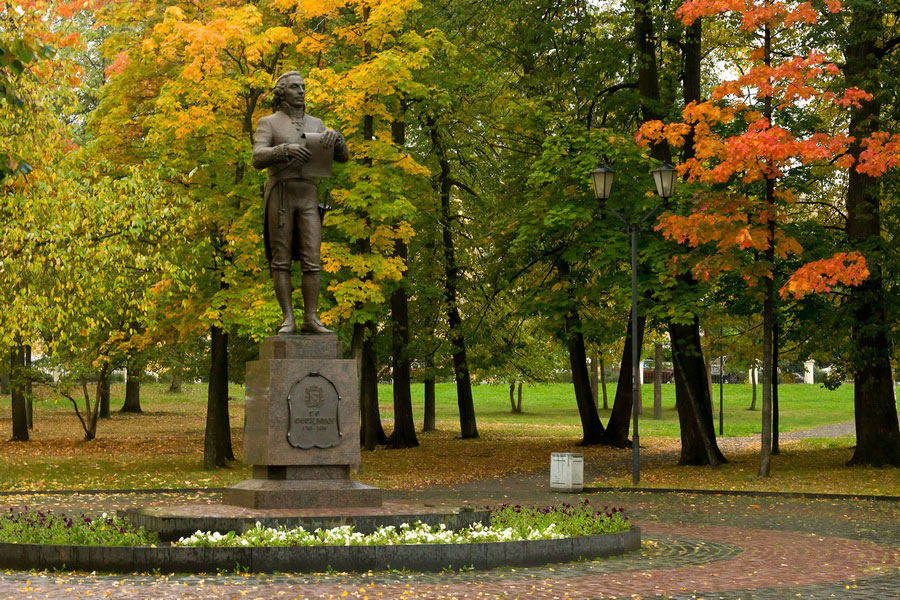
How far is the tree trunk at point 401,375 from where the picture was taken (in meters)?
34.1

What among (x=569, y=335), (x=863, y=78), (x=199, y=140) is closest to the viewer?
(x=863, y=78)

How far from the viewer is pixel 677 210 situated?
79.4ft

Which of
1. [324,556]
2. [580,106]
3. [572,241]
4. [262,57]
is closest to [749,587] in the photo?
[324,556]

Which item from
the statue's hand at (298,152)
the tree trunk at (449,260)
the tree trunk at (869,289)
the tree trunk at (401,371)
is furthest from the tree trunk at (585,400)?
the statue's hand at (298,152)

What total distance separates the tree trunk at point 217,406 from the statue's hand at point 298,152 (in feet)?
42.4

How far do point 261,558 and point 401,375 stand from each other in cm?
2385

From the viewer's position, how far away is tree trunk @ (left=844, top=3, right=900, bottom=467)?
23.3m

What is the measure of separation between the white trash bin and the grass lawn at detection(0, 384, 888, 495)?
1.49 meters

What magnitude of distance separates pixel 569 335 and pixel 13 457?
14.0 meters

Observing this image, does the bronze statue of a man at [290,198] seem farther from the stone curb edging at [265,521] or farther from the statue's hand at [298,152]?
the stone curb edging at [265,521]

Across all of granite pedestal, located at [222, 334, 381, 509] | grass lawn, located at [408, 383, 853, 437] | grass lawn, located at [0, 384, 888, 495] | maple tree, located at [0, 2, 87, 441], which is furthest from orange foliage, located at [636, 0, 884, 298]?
grass lawn, located at [408, 383, 853, 437]

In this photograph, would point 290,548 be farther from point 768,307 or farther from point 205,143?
point 205,143

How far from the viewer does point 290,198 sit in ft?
46.6

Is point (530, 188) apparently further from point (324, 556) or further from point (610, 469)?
point (324, 556)
